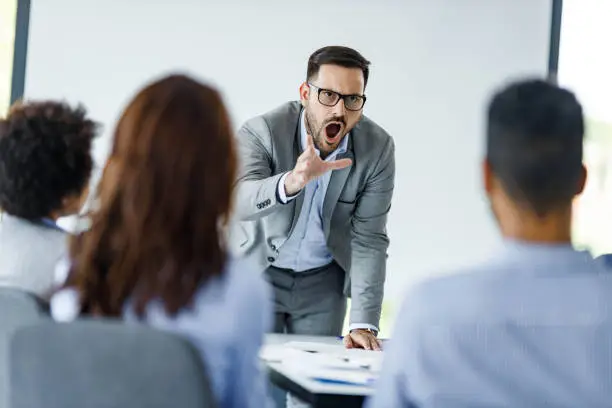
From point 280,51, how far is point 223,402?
355 centimetres

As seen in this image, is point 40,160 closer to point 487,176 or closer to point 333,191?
point 487,176

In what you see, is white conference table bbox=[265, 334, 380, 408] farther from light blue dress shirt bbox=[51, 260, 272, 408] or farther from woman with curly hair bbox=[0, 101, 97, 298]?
woman with curly hair bbox=[0, 101, 97, 298]

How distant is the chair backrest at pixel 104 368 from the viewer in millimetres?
1436

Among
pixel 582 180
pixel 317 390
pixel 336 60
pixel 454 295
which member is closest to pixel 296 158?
pixel 336 60

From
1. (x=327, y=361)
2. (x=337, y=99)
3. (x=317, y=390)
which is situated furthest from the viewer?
(x=337, y=99)

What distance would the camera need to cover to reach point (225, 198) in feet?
5.57

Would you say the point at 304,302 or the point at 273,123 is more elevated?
the point at 273,123

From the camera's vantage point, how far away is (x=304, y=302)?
3586mm

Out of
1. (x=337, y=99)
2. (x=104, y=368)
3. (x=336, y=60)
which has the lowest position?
(x=104, y=368)

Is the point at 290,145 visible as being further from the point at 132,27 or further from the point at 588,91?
the point at 588,91

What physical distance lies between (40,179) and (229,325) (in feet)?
2.82

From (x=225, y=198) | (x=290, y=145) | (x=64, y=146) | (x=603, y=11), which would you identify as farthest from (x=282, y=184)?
(x=603, y=11)

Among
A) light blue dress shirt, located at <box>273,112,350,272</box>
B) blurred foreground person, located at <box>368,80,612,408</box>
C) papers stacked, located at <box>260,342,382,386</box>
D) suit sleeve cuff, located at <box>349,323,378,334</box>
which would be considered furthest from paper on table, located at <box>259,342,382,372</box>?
blurred foreground person, located at <box>368,80,612,408</box>

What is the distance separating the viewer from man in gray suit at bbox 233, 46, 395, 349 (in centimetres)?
358
